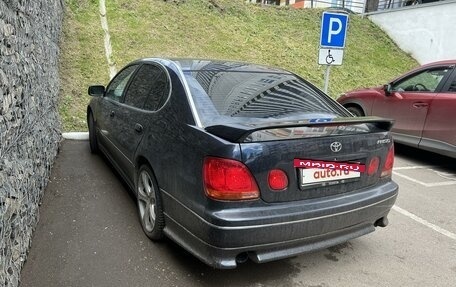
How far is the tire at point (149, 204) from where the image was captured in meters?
3.01

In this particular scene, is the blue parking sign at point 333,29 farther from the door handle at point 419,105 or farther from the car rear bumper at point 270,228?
the car rear bumper at point 270,228

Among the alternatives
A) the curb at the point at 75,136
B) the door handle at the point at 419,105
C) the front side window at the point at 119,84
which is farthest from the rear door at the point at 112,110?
the door handle at the point at 419,105

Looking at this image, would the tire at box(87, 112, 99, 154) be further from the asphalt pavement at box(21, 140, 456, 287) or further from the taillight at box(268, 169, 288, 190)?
the taillight at box(268, 169, 288, 190)

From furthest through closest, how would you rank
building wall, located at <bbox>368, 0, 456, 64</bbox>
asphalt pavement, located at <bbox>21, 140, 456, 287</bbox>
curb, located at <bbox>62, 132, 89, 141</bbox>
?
building wall, located at <bbox>368, 0, 456, 64</bbox> < curb, located at <bbox>62, 132, 89, 141</bbox> < asphalt pavement, located at <bbox>21, 140, 456, 287</bbox>

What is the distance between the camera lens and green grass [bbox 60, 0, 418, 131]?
878 centimetres

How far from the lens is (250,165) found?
2.31 m

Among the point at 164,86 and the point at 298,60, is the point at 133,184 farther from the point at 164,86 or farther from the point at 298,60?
the point at 298,60

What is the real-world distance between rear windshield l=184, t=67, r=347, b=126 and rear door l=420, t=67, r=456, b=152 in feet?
9.61

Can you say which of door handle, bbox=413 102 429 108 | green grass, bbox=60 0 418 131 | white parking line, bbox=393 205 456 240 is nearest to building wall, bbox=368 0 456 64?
green grass, bbox=60 0 418 131

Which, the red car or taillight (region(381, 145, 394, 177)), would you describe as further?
the red car

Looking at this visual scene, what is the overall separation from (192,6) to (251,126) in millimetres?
11363

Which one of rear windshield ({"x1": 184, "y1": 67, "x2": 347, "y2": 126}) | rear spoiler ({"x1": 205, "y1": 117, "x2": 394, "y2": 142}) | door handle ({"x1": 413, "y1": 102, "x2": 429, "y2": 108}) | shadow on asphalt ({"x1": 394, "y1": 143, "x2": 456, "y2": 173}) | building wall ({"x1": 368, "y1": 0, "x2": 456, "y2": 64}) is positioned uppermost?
building wall ({"x1": 368, "y1": 0, "x2": 456, "y2": 64})

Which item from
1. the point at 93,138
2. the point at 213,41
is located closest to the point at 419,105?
the point at 93,138

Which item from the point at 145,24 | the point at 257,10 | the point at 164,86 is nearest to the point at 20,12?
the point at 164,86
